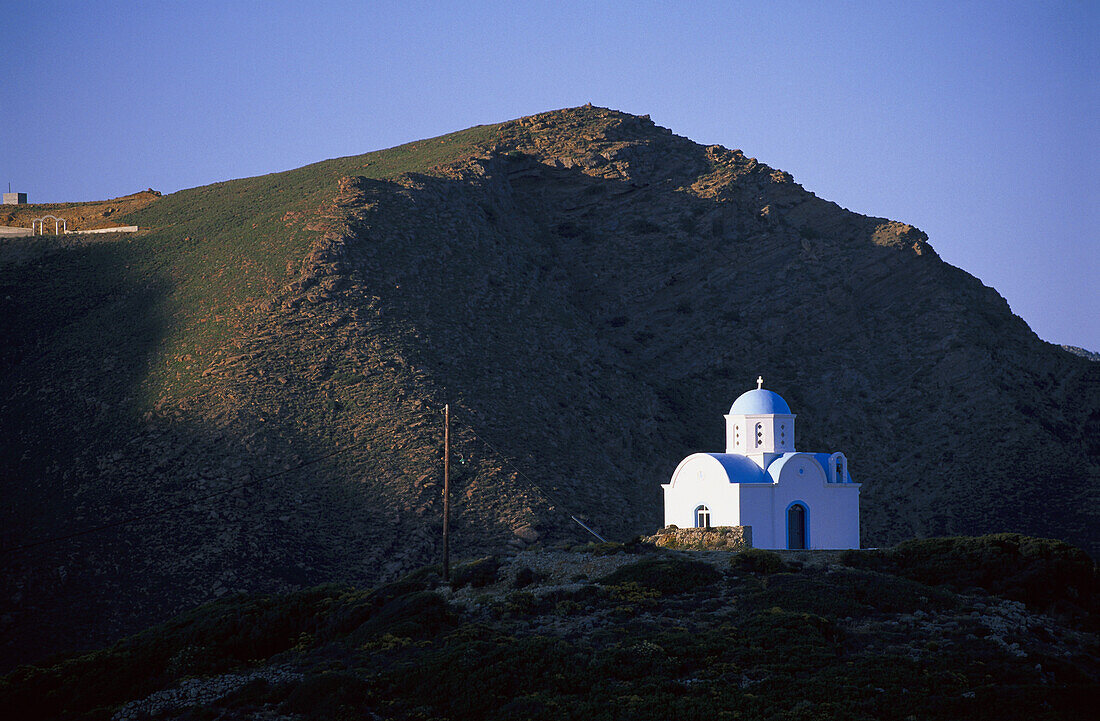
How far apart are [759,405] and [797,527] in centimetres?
486

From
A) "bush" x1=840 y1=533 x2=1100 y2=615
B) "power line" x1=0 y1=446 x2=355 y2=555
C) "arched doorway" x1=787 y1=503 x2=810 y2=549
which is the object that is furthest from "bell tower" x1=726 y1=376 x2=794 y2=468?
"power line" x1=0 y1=446 x2=355 y2=555

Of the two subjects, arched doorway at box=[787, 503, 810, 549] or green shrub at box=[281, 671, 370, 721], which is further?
arched doorway at box=[787, 503, 810, 549]

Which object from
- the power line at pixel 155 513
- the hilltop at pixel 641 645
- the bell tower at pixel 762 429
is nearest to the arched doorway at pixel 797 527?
the bell tower at pixel 762 429

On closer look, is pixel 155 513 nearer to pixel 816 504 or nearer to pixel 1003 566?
pixel 816 504

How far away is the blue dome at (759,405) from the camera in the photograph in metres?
44.5

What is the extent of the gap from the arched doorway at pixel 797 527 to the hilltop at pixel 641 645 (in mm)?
4006

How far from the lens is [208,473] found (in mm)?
50969

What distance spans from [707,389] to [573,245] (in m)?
14.9

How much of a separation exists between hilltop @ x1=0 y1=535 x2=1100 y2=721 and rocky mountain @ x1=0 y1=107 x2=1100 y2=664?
10336mm

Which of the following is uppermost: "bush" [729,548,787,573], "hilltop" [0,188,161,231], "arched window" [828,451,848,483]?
"hilltop" [0,188,161,231]

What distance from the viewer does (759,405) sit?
44.7 meters

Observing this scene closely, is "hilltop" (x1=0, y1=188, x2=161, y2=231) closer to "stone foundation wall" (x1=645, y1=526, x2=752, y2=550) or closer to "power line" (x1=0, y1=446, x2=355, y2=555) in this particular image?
"power line" (x1=0, y1=446, x2=355, y2=555)

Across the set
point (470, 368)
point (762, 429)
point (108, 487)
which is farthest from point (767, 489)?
point (108, 487)

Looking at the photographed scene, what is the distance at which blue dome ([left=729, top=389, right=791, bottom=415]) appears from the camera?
44531mm
